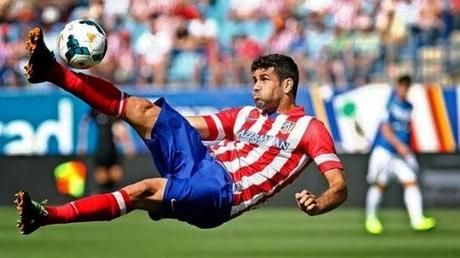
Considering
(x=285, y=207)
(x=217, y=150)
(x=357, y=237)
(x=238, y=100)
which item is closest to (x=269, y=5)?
(x=238, y=100)

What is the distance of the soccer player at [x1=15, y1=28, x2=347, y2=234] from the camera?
912 cm

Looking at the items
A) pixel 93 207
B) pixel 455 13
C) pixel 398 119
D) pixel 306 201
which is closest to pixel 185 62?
pixel 455 13

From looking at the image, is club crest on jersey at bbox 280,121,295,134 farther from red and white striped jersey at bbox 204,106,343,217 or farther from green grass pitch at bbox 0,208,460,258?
green grass pitch at bbox 0,208,460,258

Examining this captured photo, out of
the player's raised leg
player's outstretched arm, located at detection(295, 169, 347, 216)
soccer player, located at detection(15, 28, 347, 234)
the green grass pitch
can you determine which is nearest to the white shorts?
the green grass pitch

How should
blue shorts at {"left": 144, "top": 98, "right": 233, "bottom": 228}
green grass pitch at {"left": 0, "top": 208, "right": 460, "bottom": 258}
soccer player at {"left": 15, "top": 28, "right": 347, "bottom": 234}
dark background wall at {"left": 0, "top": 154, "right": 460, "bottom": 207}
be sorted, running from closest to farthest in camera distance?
soccer player at {"left": 15, "top": 28, "right": 347, "bottom": 234} < blue shorts at {"left": 144, "top": 98, "right": 233, "bottom": 228} < green grass pitch at {"left": 0, "top": 208, "right": 460, "bottom": 258} < dark background wall at {"left": 0, "top": 154, "right": 460, "bottom": 207}

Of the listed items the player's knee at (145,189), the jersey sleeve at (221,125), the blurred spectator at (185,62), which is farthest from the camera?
the blurred spectator at (185,62)

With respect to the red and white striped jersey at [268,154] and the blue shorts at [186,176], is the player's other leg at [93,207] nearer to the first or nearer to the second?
the blue shorts at [186,176]

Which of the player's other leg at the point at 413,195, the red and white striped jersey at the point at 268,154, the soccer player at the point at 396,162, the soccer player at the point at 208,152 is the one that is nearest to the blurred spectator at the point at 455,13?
the soccer player at the point at 396,162

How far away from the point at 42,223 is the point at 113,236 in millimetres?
8349

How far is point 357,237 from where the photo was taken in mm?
17328

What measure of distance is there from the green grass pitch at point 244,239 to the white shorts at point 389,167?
2.61ft

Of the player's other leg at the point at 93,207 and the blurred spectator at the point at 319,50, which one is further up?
the blurred spectator at the point at 319,50

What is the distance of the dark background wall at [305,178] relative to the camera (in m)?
22.6

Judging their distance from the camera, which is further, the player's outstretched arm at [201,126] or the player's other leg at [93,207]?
the player's outstretched arm at [201,126]
